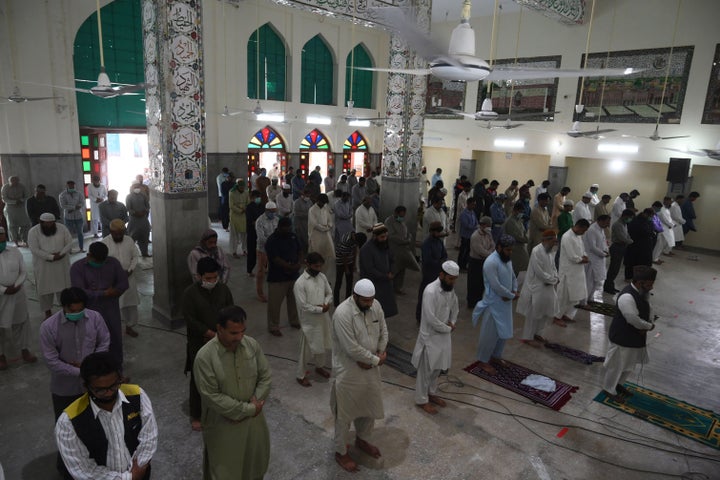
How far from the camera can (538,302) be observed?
5.91 metres

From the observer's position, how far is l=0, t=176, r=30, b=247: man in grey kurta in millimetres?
9070

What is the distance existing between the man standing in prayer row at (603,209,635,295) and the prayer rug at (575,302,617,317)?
2.21 ft

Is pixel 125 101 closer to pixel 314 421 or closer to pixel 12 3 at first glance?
pixel 12 3

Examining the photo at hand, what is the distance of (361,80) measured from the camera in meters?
16.6

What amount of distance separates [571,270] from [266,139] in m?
10.1

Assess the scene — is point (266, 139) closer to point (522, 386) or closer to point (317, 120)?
point (317, 120)

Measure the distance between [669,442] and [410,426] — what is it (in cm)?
241

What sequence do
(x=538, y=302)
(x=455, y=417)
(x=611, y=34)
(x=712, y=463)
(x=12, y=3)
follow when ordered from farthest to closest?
(x=611, y=34), (x=12, y=3), (x=538, y=302), (x=455, y=417), (x=712, y=463)

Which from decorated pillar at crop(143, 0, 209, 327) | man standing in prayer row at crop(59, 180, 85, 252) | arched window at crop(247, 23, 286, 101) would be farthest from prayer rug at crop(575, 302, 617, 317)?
arched window at crop(247, 23, 286, 101)

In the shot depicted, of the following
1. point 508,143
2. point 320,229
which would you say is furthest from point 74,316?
point 508,143

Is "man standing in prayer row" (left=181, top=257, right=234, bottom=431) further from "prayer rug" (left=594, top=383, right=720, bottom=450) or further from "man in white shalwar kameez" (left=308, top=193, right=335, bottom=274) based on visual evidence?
"prayer rug" (left=594, top=383, right=720, bottom=450)

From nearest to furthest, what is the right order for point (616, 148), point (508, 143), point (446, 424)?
point (446, 424) → point (616, 148) → point (508, 143)

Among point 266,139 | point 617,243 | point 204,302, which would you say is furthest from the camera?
point 266,139

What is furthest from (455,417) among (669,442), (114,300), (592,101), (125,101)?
(592,101)
